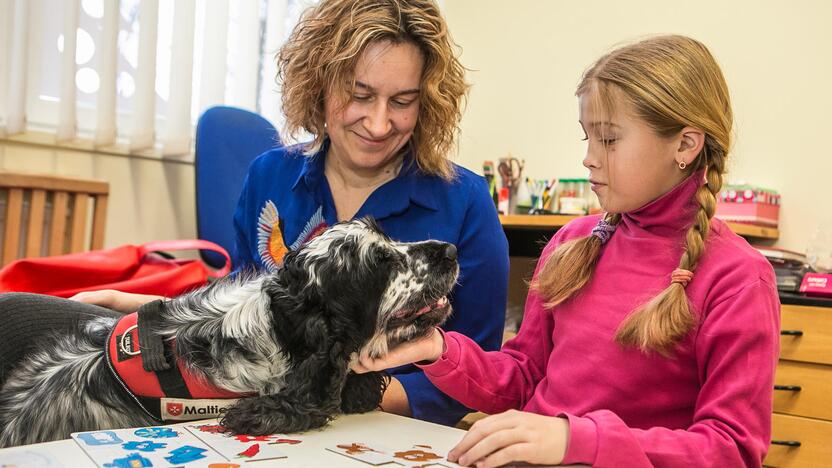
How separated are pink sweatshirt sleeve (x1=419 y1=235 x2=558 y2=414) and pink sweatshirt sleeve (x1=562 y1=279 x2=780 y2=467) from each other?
1.14 ft

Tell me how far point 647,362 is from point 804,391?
1.46 meters

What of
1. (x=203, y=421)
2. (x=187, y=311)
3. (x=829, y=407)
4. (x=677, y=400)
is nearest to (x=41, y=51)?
(x=187, y=311)

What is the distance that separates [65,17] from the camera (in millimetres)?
2977

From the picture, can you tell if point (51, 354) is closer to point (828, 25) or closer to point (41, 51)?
point (41, 51)

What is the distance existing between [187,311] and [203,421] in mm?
279

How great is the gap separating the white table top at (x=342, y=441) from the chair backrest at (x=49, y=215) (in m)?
2.10

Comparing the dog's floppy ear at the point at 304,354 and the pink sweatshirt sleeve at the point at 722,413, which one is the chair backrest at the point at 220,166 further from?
the pink sweatshirt sleeve at the point at 722,413

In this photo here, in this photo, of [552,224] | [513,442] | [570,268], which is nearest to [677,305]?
[570,268]

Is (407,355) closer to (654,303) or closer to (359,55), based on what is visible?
(654,303)

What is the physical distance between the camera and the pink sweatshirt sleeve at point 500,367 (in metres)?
1.38

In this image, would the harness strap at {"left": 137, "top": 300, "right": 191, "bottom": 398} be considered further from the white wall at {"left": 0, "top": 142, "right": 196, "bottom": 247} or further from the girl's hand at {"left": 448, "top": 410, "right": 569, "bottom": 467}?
the white wall at {"left": 0, "top": 142, "right": 196, "bottom": 247}

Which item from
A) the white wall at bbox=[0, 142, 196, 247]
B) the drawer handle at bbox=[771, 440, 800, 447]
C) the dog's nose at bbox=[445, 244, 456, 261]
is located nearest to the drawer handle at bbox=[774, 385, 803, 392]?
the drawer handle at bbox=[771, 440, 800, 447]

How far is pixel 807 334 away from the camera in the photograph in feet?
7.98

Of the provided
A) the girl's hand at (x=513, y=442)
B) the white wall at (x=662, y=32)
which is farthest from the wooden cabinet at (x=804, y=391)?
the girl's hand at (x=513, y=442)
